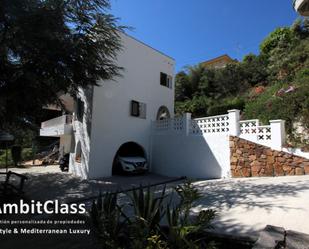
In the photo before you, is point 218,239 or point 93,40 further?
point 93,40

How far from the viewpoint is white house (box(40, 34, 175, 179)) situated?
37.9ft

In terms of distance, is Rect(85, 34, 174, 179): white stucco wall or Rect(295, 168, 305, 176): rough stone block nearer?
Rect(295, 168, 305, 176): rough stone block

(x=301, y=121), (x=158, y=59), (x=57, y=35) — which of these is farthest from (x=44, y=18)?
(x=301, y=121)

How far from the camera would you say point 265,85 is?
65.1ft

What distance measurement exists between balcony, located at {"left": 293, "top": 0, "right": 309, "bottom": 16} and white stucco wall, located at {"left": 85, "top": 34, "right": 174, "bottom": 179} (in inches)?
373

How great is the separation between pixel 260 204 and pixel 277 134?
392cm

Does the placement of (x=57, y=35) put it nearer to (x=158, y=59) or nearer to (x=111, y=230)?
(x=111, y=230)

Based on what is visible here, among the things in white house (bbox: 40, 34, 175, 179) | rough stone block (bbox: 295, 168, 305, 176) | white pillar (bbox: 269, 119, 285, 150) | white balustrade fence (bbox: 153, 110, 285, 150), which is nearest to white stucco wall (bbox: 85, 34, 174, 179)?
white house (bbox: 40, 34, 175, 179)

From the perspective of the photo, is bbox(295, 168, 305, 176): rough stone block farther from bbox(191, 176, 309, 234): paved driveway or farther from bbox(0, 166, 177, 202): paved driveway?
bbox(0, 166, 177, 202): paved driveway

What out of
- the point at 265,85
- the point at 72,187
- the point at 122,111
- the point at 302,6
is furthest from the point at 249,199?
the point at 265,85

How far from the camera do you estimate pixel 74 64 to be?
8578 mm

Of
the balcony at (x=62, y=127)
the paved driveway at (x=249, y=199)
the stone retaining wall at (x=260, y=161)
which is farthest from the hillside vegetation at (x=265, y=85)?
the balcony at (x=62, y=127)

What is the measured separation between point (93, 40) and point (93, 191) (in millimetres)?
5574

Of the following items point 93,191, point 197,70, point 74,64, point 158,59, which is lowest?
point 93,191
